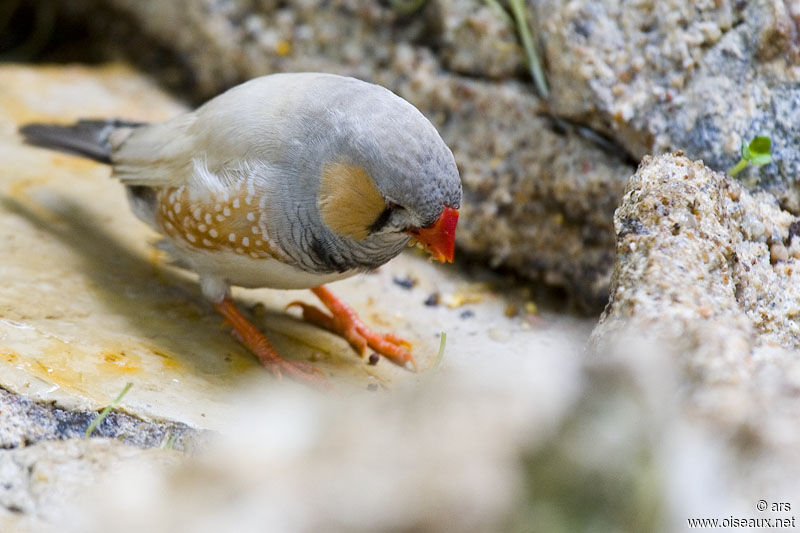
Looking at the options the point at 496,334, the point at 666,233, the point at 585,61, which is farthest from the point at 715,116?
the point at 496,334

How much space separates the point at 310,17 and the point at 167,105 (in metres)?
1.21

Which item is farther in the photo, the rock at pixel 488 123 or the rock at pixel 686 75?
the rock at pixel 488 123

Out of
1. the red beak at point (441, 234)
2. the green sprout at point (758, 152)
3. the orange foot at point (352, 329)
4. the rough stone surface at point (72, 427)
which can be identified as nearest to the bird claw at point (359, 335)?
the orange foot at point (352, 329)

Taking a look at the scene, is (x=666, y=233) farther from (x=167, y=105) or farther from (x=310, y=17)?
(x=167, y=105)

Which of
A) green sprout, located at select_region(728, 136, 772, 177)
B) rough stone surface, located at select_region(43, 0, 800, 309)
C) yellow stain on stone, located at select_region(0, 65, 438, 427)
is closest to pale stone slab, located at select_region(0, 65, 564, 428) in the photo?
yellow stain on stone, located at select_region(0, 65, 438, 427)

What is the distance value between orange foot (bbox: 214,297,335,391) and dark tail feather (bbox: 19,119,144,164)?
103 centimetres

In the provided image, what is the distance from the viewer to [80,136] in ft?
13.0

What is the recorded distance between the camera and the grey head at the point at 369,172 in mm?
2791

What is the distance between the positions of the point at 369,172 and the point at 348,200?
14 cm

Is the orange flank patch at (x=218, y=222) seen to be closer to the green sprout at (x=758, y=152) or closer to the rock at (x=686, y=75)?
the rock at (x=686, y=75)

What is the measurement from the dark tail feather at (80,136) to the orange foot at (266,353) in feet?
3.38

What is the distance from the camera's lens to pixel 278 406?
156cm

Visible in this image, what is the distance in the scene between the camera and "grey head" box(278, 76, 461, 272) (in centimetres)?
279

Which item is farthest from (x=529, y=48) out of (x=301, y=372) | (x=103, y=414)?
(x=103, y=414)
